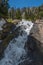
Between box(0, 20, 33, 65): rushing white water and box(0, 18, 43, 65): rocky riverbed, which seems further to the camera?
box(0, 20, 33, 65): rushing white water

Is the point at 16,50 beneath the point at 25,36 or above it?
beneath

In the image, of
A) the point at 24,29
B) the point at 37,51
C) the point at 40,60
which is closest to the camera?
the point at 40,60

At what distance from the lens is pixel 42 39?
28.1 metres

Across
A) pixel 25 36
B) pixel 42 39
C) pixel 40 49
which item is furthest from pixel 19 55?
pixel 25 36

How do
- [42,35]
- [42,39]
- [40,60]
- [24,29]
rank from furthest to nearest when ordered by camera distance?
[24,29] < [42,35] < [42,39] < [40,60]

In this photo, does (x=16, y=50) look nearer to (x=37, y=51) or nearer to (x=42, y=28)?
(x=37, y=51)

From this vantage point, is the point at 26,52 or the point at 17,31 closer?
the point at 26,52

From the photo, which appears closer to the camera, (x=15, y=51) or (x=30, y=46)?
(x=30, y=46)

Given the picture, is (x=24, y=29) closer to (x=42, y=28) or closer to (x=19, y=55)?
(x=42, y=28)

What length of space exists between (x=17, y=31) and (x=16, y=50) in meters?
7.23

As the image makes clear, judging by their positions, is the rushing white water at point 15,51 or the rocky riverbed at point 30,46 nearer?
the rocky riverbed at point 30,46

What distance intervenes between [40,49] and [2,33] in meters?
6.64

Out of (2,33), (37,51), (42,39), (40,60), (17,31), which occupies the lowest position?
(40,60)

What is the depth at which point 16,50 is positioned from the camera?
26406mm
